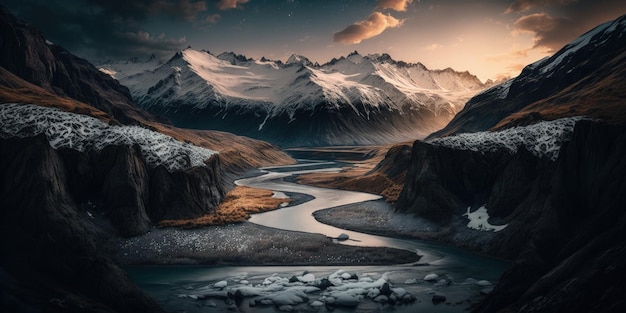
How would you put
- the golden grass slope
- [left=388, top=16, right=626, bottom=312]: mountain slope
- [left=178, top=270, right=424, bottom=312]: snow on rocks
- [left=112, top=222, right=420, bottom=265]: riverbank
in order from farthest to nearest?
the golden grass slope, [left=112, top=222, right=420, bottom=265]: riverbank, [left=178, top=270, right=424, bottom=312]: snow on rocks, [left=388, top=16, right=626, bottom=312]: mountain slope

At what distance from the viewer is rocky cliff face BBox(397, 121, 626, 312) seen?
31.8 meters

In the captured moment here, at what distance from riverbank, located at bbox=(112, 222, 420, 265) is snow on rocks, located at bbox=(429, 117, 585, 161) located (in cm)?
3003

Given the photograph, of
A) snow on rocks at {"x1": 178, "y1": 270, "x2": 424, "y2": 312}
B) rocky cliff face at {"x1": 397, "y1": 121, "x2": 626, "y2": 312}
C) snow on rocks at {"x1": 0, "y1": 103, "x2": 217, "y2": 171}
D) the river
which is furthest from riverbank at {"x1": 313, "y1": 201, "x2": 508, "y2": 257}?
snow on rocks at {"x1": 0, "y1": 103, "x2": 217, "y2": 171}

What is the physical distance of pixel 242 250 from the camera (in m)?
65.7

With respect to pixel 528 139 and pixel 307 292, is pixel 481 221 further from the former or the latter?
pixel 307 292

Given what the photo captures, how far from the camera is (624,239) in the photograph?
110ft

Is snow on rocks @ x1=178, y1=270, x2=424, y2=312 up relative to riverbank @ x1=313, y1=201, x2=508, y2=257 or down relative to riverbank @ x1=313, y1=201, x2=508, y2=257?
down

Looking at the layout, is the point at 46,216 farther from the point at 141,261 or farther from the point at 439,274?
the point at 439,274

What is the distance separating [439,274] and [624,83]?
3681 inches

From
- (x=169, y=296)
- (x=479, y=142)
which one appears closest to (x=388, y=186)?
(x=479, y=142)

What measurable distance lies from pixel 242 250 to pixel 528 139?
2207 inches

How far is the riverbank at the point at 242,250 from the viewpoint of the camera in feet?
202

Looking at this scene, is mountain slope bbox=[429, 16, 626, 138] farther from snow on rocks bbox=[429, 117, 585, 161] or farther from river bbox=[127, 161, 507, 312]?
river bbox=[127, 161, 507, 312]

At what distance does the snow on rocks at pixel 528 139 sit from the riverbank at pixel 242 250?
30.0 m
